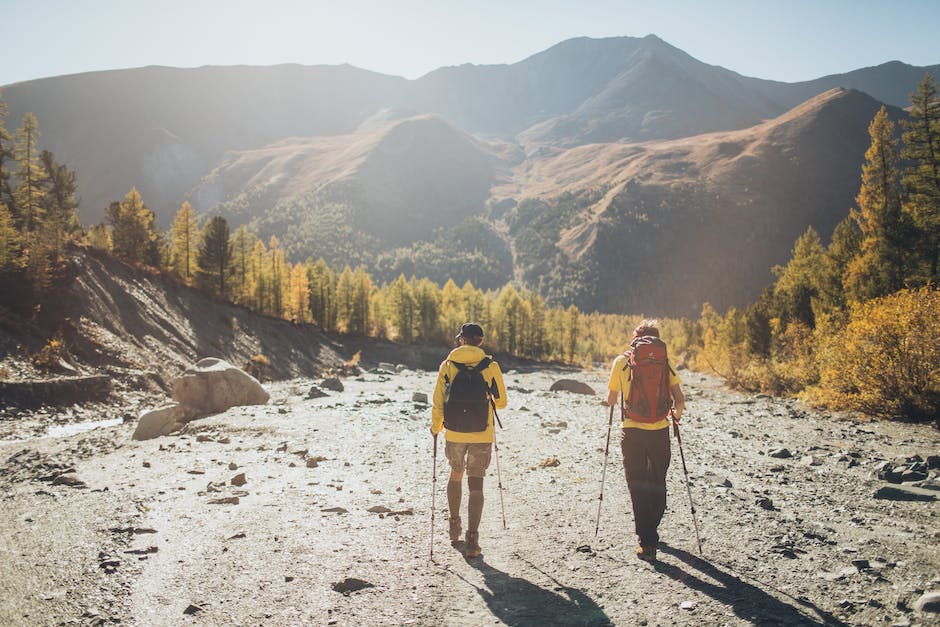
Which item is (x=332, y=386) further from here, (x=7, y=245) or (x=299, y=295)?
(x=299, y=295)

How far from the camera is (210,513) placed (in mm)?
9375

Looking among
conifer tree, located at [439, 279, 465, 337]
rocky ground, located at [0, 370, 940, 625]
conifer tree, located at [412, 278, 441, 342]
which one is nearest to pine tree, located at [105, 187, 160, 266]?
rocky ground, located at [0, 370, 940, 625]

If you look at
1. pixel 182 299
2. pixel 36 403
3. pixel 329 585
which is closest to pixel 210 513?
pixel 329 585

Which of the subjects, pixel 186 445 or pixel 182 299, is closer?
pixel 186 445

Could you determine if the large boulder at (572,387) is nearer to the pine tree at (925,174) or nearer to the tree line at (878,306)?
the tree line at (878,306)

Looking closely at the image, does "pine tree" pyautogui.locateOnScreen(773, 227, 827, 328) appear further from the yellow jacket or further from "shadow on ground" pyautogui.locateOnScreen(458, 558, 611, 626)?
"shadow on ground" pyautogui.locateOnScreen(458, 558, 611, 626)

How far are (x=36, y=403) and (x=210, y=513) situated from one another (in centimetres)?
1848

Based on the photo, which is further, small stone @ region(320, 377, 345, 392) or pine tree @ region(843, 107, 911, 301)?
small stone @ region(320, 377, 345, 392)

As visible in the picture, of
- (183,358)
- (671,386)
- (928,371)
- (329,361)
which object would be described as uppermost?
(671,386)

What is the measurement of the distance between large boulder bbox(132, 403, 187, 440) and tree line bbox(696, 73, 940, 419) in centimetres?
2592

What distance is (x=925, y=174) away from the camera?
2823 centimetres

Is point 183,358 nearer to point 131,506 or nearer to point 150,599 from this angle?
point 131,506

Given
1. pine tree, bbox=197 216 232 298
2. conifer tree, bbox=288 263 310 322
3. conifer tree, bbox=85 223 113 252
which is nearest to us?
conifer tree, bbox=85 223 113 252

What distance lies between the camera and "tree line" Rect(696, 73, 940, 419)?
18875 millimetres
